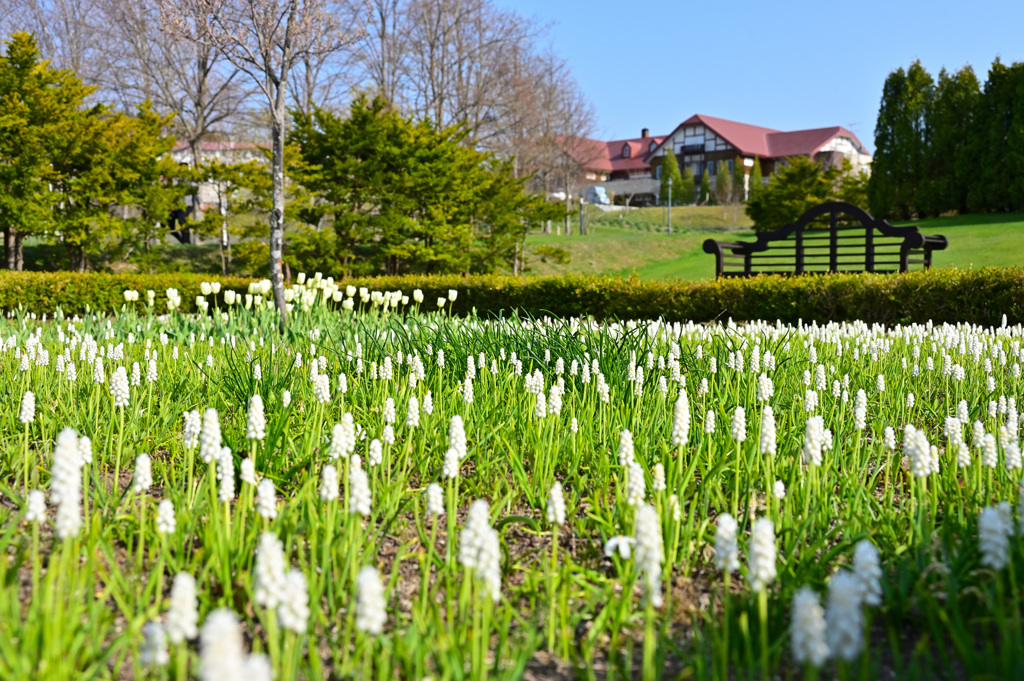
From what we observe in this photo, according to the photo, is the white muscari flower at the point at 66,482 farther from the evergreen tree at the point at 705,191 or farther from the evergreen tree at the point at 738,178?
the evergreen tree at the point at 738,178

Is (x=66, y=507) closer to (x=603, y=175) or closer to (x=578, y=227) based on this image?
(x=578, y=227)

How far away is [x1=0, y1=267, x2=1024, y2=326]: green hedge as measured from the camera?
32.3ft

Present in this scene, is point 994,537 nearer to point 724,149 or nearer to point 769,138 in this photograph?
point 724,149

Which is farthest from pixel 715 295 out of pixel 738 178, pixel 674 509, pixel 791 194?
pixel 738 178

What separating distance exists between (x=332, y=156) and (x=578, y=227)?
995 inches

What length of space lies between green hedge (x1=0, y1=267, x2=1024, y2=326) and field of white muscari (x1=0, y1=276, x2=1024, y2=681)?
430 cm

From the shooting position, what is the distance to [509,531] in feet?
9.34

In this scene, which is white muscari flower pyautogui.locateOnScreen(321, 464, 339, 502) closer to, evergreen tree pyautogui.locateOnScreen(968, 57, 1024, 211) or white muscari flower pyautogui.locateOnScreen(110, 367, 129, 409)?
white muscari flower pyautogui.locateOnScreen(110, 367, 129, 409)

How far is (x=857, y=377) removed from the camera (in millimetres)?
4719

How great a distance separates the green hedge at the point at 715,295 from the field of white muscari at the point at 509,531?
14.1 feet

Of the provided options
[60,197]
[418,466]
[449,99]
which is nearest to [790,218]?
[449,99]

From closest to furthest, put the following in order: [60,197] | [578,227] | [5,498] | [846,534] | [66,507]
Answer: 1. [66,507]
2. [846,534]
3. [5,498]
4. [60,197]
5. [578,227]

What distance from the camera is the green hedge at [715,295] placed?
9852 millimetres

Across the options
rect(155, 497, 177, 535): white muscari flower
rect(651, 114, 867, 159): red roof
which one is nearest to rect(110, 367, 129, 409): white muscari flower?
rect(155, 497, 177, 535): white muscari flower
